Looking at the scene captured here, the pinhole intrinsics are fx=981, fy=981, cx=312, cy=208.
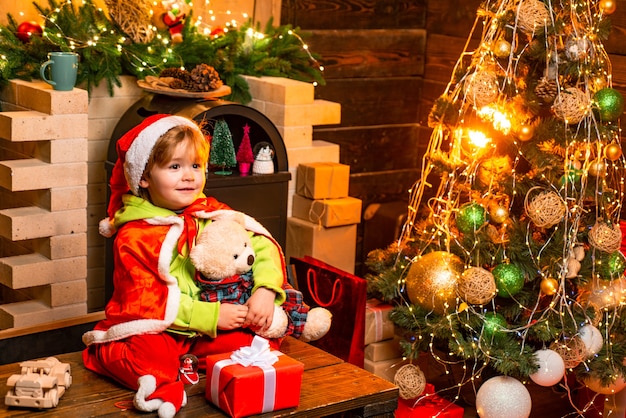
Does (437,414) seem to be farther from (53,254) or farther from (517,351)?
(53,254)

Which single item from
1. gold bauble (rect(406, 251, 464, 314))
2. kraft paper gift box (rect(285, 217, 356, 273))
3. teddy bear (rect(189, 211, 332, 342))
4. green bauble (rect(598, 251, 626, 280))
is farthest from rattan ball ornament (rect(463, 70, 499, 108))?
kraft paper gift box (rect(285, 217, 356, 273))

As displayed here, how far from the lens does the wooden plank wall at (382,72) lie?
424cm

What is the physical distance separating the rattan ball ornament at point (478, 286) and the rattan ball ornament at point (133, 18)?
1.45 metres

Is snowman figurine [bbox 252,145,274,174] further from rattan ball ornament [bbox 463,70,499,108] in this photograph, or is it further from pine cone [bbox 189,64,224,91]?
rattan ball ornament [bbox 463,70,499,108]

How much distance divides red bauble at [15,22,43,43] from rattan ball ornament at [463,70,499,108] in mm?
1495

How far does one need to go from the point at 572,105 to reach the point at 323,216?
1169 mm

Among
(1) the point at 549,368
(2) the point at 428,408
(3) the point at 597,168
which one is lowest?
(2) the point at 428,408

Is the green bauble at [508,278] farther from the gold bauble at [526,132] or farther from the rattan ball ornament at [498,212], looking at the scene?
the gold bauble at [526,132]

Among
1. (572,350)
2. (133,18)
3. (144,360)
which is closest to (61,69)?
(133,18)

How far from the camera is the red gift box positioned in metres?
3.07

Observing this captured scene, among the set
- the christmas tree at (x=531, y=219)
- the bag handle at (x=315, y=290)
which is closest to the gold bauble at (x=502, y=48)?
the christmas tree at (x=531, y=219)

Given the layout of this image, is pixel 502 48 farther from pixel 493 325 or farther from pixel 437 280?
pixel 493 325

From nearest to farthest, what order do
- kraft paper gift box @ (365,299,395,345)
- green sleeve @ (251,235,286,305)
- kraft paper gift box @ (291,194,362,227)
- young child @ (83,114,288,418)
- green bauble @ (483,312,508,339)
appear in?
young child @ (83,114,288,418) < green sleeve @ (251,235,286,305) < green bauble @ (483,312,508,339) < kraft paper gift box @ (365,299,395,345) < kraft paper gift box @ (291,194,362,227)

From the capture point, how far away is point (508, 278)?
2.94m
